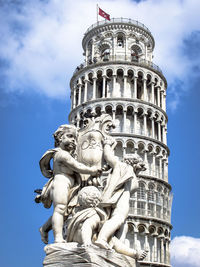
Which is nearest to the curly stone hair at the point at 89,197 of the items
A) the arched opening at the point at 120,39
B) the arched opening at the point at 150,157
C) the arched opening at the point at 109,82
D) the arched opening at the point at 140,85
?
the arched opening at the point at 150,157

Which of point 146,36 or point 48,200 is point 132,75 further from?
point 48,200

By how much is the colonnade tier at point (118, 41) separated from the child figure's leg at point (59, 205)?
36.4m

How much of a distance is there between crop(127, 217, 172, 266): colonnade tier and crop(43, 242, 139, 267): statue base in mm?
29765

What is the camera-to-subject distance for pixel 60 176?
427 cm

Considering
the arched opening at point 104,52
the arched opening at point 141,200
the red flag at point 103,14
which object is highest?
the red flag at point 103,14

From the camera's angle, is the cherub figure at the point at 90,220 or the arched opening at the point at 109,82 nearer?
the cherub figure at the point at 90,220

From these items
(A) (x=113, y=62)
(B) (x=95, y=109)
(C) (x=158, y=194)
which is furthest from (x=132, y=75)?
(C) (x=158, y=194)

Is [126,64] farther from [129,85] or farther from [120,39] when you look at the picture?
[120,39]

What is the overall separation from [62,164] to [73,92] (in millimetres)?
36626

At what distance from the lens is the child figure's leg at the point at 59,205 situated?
4.06 metres

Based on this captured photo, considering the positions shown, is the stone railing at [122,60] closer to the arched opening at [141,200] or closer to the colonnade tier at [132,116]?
the colonnade tier at [132,116]

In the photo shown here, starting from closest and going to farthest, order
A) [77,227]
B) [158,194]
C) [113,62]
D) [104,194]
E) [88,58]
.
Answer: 1. [77,227]
2. [104,194]
3. [158,194]
4. [113,62]
5. [88,58]

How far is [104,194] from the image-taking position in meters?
4.29

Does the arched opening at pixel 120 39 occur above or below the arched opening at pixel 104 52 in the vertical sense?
above
